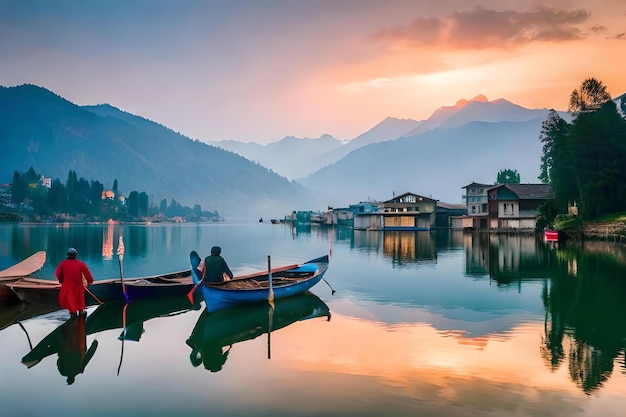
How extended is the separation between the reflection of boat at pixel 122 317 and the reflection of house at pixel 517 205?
6077 cm

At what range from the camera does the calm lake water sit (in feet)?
34.7

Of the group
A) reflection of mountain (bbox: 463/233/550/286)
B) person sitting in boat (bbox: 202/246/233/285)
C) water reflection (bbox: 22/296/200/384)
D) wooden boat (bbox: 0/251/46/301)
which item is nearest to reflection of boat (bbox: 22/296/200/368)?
water reflection (bbox: 22/296/200/384)

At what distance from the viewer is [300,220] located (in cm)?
16238

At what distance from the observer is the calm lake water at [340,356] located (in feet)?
34.7

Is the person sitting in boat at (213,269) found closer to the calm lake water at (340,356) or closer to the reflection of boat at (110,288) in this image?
the calm lake water at (340,356)

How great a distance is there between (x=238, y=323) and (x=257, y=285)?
370 cm

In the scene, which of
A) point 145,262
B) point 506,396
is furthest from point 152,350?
point 145,262

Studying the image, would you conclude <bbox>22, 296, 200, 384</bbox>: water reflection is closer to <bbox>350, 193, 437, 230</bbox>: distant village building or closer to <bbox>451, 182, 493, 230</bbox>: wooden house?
<bbox>451, 182, 493, 230</bbox>: wooden house

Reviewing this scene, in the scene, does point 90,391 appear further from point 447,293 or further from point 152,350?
point 447,293

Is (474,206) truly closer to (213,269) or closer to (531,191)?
(531,191)

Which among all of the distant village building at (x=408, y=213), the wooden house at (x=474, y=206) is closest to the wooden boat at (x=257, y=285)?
the wooden house at (x=474, y=206)

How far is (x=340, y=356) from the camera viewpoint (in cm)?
1379

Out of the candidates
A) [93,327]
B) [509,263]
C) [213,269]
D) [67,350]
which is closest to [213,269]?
[213,269]

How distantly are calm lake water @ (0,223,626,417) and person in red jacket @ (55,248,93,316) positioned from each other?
717mm
